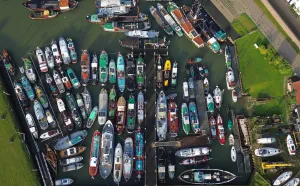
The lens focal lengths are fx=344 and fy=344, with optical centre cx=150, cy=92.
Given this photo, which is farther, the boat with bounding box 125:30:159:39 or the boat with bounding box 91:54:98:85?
the boat with bounding box 125:30:159:39

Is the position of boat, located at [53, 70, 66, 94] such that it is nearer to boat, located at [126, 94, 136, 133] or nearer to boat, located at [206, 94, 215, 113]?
boat, located at [126, 94, 136, 133]

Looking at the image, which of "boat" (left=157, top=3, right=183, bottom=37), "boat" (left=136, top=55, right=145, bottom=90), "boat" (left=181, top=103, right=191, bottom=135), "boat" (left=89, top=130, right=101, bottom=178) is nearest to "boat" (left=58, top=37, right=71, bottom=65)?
"boat" (left=136, top=55, right=145, bottom=90)

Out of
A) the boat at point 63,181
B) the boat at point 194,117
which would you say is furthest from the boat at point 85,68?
the boat at point 194,117

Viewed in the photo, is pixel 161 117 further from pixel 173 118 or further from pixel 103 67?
pixel 103 67

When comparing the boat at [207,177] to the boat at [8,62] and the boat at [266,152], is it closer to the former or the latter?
the boat at [266,152]

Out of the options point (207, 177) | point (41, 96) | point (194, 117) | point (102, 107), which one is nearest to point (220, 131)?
point (194, 117)

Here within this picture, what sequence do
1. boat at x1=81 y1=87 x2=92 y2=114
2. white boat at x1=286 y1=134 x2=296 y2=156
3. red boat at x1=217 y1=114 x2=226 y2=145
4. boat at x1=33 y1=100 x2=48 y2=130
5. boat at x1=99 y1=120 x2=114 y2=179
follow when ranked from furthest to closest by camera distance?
boat at x1=81 y1=87 x2=92 y2=114, boat at x1=33 y1=100 x2=48 y2=130, red boat at x1=217 y1=114 x2=226 y2=145, white boat at x1=286 y1=134 x2=296 y2=156, boat at x1=99 y1=120 x2=114 y2=179
